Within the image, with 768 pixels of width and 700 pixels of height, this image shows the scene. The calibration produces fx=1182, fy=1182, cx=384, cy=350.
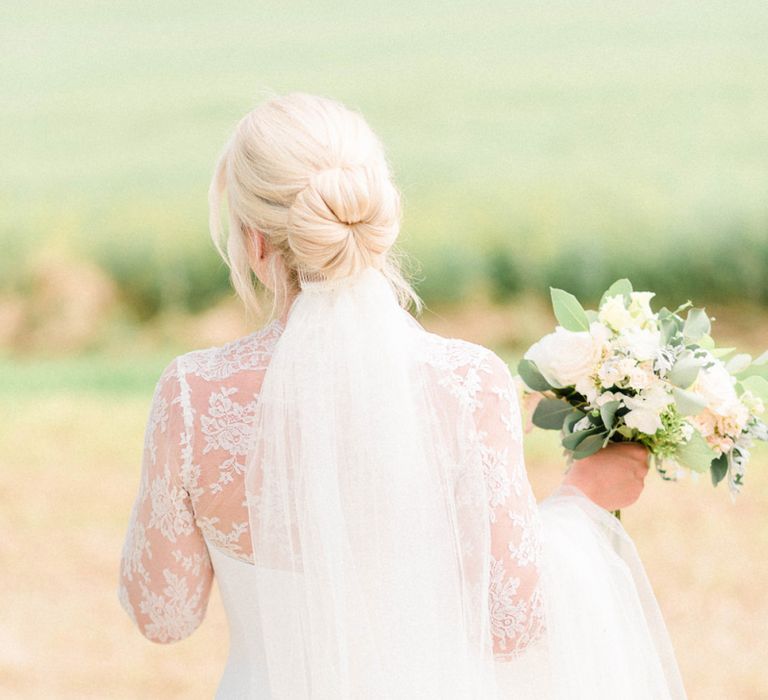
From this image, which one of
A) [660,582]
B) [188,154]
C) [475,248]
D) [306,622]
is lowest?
[306,622]

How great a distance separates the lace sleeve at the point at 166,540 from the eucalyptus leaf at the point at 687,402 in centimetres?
76

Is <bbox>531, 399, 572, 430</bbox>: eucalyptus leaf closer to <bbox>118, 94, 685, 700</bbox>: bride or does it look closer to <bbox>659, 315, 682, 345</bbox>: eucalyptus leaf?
<bbox>659, 315, 682, 345</bbox>: eucalyptus leaf

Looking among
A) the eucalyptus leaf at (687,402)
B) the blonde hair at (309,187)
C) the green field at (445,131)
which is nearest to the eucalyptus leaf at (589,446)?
the eucalyptus leaf at (687,402)

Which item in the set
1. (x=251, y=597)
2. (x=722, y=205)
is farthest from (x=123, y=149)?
(x=251, y=597)

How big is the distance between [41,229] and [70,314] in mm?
819

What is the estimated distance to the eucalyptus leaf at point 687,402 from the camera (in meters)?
1.78

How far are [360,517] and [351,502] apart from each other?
21 millimetres

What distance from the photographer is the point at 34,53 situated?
11.8 m

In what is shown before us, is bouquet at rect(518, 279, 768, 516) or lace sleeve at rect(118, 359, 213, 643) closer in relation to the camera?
lace sleeve at rect(118, 359, 213, 643)

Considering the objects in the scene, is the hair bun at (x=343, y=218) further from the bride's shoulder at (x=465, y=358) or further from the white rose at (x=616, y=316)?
the white rose at (x=616, y=316)

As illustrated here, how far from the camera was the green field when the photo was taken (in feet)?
35.6

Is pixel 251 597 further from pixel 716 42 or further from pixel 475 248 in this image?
pixel 716 42

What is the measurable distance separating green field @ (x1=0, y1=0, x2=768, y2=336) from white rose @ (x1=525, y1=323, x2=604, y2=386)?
869cm

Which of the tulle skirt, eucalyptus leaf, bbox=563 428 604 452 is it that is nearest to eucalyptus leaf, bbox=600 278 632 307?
eucalyptus leaf, bbox=563 428 604 452
